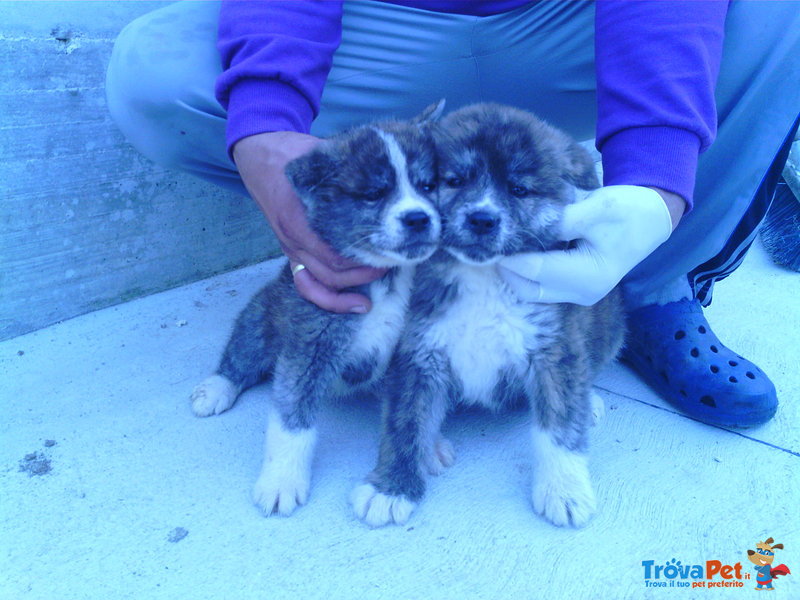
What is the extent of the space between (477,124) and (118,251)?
245 centimetres

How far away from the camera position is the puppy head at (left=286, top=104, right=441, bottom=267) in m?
2.27

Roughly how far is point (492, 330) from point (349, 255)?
23.9 inches

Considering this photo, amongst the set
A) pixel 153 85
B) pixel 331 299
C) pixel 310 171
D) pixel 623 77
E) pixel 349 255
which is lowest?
pixel 331 299

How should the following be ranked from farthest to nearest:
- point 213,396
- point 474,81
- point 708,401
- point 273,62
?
point 474,81
point 213,396
point 708,401
point 273,62

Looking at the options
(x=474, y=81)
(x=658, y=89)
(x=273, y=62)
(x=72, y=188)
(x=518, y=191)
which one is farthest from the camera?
(x=72, y=188)

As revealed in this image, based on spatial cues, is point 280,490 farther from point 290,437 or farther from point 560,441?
point 560,441

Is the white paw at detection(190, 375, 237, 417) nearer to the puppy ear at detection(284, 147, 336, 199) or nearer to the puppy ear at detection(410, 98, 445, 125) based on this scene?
the puppy ear at detection(284, 147, 336, 199)

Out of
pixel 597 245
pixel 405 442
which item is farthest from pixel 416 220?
pixel 405 442

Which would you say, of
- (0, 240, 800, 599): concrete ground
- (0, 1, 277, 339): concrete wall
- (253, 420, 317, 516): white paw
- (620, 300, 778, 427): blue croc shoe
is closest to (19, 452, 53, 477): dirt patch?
(0, 240, 800, 599): concrete ground

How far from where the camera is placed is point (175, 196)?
12.8 feet

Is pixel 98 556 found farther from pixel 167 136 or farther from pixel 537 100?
pixel 537 100

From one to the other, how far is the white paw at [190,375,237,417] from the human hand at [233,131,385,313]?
761mm

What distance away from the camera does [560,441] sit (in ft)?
7.45

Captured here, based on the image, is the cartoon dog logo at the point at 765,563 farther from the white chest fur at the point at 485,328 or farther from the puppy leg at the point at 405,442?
the puppy leg at the point at 405,442
